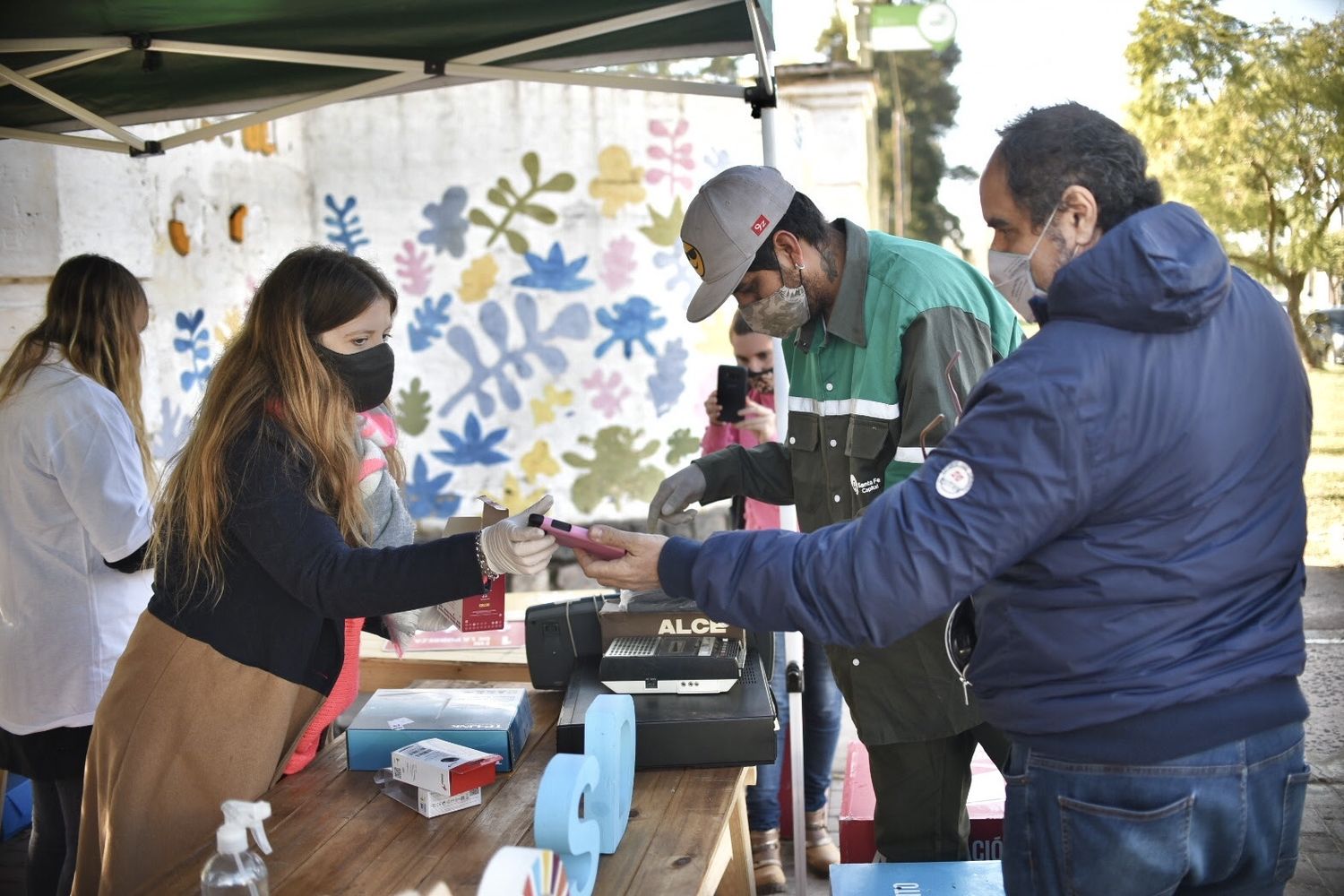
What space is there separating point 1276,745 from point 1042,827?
1.08 ft

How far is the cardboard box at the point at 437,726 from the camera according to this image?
6.96ft

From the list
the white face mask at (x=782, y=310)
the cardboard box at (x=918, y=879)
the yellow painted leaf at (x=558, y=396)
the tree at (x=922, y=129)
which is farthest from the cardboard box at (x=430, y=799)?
the tree at (x=922, y=129)

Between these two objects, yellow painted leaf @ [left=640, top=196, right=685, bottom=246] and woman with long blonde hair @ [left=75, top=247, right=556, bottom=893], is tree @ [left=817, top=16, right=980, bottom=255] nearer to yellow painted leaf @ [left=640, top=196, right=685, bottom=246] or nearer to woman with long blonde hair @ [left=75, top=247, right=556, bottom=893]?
yellow painted leaf @ [left=640, top=196, right=685, bottom=246]

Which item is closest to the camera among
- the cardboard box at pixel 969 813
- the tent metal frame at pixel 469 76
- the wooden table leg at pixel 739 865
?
the wooden table leg at pixel 739 865

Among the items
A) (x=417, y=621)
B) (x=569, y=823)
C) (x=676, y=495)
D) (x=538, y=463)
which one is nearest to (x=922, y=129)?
(x=538, y=463)

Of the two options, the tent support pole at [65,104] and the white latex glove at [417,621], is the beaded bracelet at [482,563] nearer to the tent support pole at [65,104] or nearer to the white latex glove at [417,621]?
the white latex glove at [417,621]

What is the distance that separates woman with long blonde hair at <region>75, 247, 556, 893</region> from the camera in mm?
1981

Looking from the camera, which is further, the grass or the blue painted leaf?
the blue painted leaf

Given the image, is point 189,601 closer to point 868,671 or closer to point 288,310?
point 288,310

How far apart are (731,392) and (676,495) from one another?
1.00 m

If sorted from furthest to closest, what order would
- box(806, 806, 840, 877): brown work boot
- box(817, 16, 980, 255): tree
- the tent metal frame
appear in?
box(817, 16, 980, 255): tree, box(806, 806, 840, 877): brown work boot, the tent metal frame

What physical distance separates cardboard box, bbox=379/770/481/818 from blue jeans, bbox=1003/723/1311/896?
3.05 feet

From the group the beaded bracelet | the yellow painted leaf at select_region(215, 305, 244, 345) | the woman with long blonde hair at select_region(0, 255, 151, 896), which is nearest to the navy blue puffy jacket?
the beaded bracelet

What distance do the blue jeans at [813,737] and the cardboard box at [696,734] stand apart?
1.51 metres
